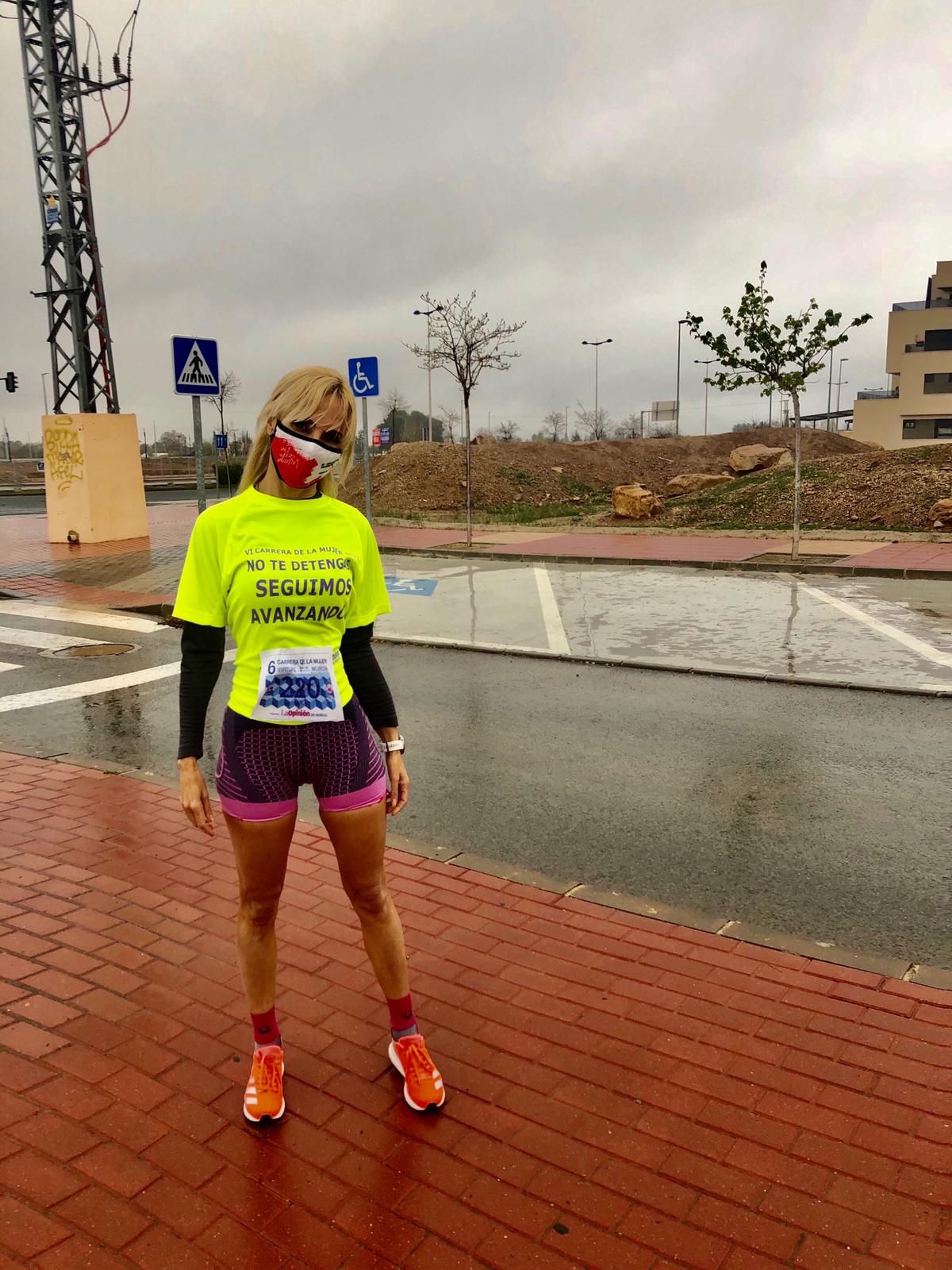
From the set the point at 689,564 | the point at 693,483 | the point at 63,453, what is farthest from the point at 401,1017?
the point at 693,483

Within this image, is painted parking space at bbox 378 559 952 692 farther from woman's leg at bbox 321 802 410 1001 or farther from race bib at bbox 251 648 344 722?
race bib at bbox 251 648 344 722

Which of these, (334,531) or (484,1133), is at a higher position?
(334,531)

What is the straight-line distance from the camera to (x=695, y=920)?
4027mm

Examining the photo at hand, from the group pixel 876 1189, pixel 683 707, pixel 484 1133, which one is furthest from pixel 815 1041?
pixel 683 707

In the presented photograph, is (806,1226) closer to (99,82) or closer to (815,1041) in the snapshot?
(815,1041)

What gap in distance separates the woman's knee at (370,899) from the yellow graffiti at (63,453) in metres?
17.9

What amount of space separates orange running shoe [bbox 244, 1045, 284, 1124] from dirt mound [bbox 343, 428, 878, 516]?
27269mm

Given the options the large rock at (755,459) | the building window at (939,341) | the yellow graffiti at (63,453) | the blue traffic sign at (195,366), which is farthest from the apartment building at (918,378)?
the blue traffic sign at (195,366)

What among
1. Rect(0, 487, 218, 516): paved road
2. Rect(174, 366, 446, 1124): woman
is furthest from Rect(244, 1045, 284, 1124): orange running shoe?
Rect(0, 487, 218, 516): paved road

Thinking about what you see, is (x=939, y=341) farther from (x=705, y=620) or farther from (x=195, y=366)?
(x=195, y=366)

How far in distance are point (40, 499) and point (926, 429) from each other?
59.9 metres

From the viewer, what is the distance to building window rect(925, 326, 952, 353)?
7056cm

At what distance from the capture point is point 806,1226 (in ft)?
7.92

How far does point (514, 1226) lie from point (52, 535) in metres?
20.1
